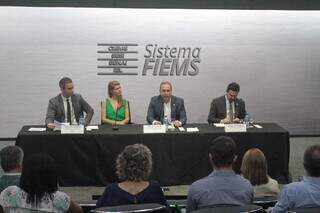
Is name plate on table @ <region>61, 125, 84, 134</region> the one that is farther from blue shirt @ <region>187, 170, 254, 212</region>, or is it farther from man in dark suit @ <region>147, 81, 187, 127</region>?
blue shirt @ <region>187, 170, 254, 212</region>

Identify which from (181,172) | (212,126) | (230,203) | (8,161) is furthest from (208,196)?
(212,126)

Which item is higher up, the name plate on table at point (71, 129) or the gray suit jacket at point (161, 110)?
the gray suit jacket at point (161, 110)

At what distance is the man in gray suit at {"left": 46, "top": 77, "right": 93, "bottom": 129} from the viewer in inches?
242

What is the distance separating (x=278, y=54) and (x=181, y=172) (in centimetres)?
381

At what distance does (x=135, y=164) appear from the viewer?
311 cm

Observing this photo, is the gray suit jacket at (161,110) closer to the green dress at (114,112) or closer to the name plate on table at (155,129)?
the green dress at (114,112)

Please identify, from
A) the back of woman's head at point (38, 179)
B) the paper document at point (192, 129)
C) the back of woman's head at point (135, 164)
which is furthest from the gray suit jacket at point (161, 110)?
the back of woman's head at point (38, 179)

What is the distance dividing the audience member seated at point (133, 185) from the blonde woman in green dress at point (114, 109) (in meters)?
3.24

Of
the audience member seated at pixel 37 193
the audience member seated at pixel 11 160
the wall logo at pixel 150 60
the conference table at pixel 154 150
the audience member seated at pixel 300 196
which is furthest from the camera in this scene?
the wall logo at pixel 150 60

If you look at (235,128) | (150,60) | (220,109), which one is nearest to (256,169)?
(235,128)

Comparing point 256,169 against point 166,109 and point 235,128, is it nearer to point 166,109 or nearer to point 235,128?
point 235,128

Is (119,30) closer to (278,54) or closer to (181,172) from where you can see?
(278,54)

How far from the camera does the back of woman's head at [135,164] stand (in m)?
3.06

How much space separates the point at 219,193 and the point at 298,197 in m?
0.44
